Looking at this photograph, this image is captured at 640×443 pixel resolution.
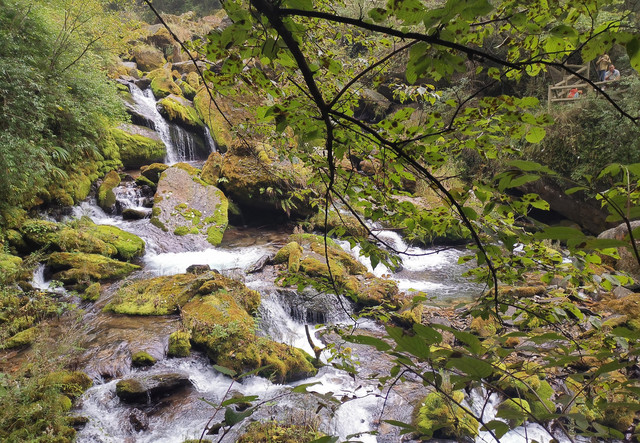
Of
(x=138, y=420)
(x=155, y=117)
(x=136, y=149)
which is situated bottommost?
(x=138, y=420)

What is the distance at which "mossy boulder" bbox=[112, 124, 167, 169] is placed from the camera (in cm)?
1074

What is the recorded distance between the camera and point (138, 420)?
132 inches

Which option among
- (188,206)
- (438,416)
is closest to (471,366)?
(438,416)

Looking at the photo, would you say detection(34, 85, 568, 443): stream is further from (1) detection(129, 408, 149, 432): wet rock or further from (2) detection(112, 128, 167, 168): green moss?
(2) detection(112, 128, 167, 168): green moss

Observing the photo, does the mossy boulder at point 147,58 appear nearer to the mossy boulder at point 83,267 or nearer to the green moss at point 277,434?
the mossy boulder at point 83,267

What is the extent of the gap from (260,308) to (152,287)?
1.97 m

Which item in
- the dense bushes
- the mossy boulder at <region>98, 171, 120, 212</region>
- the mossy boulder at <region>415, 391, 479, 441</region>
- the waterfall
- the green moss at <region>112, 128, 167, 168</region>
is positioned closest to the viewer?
the mossy boulder at <region>415, 391, 479, 441</region>

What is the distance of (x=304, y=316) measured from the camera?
5844 mm

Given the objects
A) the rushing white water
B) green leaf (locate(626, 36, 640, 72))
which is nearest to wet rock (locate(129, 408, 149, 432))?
green leaf (locate(626, 36, 640, 72))

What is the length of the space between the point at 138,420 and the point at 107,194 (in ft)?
23.4

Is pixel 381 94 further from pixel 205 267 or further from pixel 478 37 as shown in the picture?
pixel 478 37

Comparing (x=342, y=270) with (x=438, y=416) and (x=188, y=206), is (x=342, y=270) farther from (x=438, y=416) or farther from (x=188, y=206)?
(x=188, y=206)

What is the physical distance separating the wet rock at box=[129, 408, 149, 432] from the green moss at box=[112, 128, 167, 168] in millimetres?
9444

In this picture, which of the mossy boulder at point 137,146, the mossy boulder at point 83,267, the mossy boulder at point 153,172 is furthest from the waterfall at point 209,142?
the mossy boulder at point 83,267
